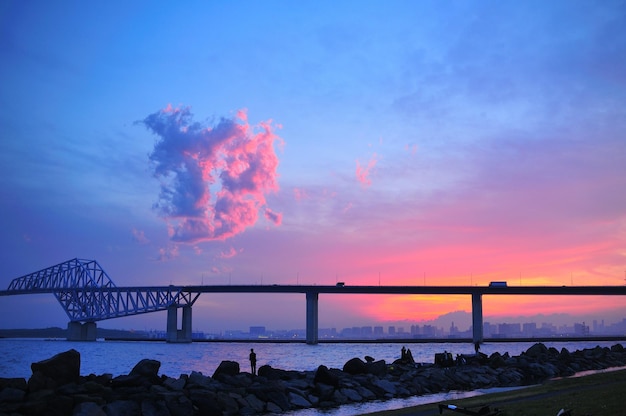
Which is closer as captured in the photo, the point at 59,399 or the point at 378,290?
the point at 59,399

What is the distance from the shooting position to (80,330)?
179500 mm

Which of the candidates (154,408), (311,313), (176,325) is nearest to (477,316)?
(311,313)

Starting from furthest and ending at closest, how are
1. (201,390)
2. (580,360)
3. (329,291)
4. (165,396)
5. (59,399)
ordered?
(329,291), (580,360), (201,390), (165,396), (59,399)

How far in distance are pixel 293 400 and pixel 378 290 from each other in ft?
395

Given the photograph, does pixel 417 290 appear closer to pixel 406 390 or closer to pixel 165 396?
pixel 406 390

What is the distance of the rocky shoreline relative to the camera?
2372 centimetres

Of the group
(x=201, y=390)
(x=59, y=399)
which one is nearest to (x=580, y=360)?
(x=201, y=390)

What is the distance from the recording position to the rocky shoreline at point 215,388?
23.7 m

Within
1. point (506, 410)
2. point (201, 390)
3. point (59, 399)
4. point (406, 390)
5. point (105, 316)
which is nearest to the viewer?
point (506, 410)

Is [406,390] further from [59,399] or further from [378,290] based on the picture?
[378,290]

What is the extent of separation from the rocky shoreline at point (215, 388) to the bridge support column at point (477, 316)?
347 ft

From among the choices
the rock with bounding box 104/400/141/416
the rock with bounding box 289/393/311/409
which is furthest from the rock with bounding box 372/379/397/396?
the rock with bounding box 104/400/141/416

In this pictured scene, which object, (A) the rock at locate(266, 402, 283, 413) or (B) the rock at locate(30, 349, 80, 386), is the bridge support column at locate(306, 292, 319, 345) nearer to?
A: (A) the rock at locate(266, 402, 283, 413)

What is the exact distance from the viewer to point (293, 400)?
3023cm
